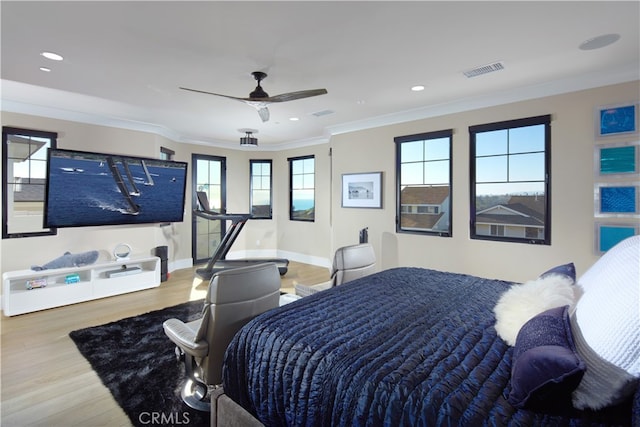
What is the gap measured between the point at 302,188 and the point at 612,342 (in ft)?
21.7

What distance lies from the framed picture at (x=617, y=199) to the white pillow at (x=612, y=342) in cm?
279

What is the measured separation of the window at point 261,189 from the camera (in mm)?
7770

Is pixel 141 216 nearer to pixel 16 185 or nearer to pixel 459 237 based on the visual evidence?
pixel 16 185

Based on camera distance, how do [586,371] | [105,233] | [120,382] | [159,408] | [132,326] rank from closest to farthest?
[586,371]
[159,408]
[120,382]
[132,326]
[105,233]

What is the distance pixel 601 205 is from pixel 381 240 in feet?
8.79

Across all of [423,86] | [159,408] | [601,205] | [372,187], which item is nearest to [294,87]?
[423,86]

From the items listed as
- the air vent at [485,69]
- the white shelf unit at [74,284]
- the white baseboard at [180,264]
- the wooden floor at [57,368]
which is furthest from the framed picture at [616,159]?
the white baseboard at [180,264]

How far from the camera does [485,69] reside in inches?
124

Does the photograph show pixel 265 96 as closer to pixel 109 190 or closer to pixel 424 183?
pixel 424 183

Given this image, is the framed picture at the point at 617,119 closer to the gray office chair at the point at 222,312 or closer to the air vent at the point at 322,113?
the air vent at the point at 322,113

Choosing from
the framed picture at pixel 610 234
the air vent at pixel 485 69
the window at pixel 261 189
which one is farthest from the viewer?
the window at pixel 261 189

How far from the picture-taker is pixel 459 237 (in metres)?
4.26

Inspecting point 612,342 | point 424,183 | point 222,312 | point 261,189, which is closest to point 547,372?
point 612,342

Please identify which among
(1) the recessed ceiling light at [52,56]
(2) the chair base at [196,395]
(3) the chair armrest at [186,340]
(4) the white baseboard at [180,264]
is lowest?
(2) the chair base at [196,395]
